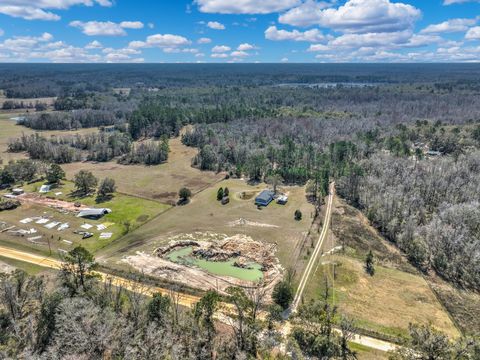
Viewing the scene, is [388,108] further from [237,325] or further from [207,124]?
[237,325]

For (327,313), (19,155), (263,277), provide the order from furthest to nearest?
(19,155) → (263,277) → (327,313)

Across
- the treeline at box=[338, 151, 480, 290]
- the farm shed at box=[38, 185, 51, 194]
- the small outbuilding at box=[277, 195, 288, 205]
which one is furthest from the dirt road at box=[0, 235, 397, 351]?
the small outbuilding at box=[277, 195, 288, 205]

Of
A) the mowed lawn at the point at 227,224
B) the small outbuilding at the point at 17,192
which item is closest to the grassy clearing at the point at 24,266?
the mowed lawn at the point at 227,224

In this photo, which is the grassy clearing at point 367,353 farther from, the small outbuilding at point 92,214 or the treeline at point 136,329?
the small outbuilding at point 92,214

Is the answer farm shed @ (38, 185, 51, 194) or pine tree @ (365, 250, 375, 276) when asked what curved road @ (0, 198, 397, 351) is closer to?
pine tree @ (365, 250, 375, 276)

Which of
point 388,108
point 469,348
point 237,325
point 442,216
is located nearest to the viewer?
point 469,348

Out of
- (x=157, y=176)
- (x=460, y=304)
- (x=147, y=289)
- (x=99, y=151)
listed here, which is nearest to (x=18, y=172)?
(x=99, y=151)

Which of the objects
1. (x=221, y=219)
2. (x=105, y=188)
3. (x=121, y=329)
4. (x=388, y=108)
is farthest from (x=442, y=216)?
(x=388, y=108)
